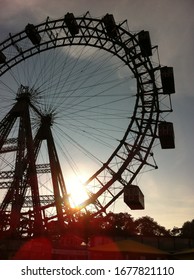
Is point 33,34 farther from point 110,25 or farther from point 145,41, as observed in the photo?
point 145,41

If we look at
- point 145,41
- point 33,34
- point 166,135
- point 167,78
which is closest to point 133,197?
point 166,135

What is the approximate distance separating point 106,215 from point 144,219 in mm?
45523

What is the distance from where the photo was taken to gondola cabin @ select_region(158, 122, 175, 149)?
23750mm

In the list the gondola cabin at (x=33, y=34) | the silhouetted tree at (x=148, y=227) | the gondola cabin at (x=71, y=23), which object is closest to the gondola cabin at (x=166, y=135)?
the gondola cabin at (x=71, y=23)

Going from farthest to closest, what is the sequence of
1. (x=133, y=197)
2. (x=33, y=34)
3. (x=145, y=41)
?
(x=33, y=34) < (x=145, y=41) < (x=133, y=197)

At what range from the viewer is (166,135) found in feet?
78.0

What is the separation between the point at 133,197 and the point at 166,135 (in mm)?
5027

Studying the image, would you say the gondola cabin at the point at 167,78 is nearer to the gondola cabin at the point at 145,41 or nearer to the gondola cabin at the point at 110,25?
the gondola cabin at the point at 145,41

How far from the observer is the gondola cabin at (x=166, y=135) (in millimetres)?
23750

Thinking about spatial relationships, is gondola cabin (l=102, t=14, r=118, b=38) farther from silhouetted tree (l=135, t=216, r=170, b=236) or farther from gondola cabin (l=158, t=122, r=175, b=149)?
silhouetted tree (l=135, t=216, r=170, b=236)
